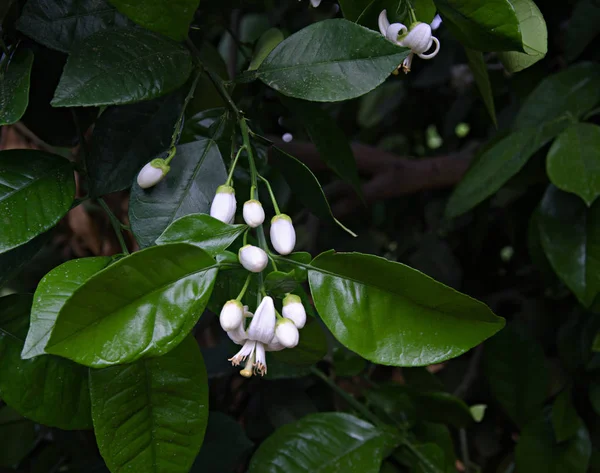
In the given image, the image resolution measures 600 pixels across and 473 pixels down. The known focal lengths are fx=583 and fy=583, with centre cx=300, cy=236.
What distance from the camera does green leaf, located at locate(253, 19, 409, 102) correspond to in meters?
0.44

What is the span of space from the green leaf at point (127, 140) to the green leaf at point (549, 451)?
748 mm

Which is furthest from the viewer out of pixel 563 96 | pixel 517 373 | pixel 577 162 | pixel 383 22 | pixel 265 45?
pixel 517 373

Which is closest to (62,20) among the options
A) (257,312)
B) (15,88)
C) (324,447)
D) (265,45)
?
(15,88)

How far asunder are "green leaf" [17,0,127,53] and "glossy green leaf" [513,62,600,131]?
2.04 feet

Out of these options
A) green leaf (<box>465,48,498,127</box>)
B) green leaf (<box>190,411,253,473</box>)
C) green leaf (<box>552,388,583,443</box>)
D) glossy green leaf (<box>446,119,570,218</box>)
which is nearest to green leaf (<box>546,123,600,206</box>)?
glossy green leaf (<box>446,119,570,218</box>)

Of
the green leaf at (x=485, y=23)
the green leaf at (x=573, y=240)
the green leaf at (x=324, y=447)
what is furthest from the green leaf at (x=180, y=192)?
the green leaf at (x=573, y=240)

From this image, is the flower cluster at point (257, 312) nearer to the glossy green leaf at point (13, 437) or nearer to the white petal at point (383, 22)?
the white petal at point (383, 22)

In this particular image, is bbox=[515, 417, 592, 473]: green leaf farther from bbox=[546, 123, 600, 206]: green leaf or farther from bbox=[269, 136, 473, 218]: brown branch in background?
bbox=[269, 136, 473, 218]: brown branch in background

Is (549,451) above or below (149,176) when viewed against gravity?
below

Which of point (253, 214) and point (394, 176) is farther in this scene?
point (394, 176)

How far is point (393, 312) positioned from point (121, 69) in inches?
10.9

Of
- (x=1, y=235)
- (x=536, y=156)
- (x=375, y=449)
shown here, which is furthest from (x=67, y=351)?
(x=536, y=156)

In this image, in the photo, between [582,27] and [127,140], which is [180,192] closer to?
[127,140]

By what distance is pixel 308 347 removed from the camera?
55 cm
